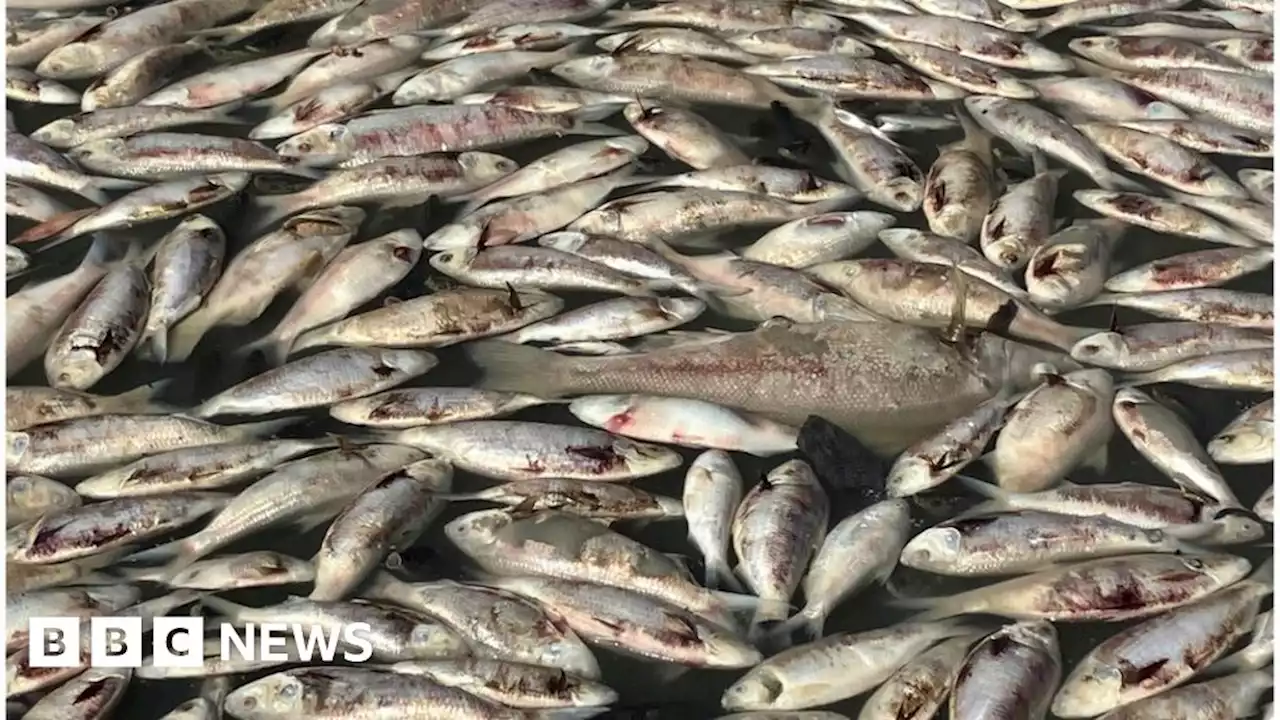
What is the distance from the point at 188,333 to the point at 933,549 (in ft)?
7.45

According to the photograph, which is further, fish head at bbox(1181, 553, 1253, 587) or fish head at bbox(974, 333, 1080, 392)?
fish head at bbox(974, 333, 1080, 392)

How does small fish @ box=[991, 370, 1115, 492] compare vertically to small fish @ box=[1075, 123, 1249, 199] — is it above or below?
below

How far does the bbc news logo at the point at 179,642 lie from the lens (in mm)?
2914

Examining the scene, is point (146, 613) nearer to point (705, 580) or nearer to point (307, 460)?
point (307, 460)

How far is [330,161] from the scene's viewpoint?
4.31 m

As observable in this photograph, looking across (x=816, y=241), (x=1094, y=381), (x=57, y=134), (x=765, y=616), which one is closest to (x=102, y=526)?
(x=765, y=616)

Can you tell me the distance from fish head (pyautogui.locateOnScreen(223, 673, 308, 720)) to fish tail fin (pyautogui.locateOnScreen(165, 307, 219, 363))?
3.98 ft

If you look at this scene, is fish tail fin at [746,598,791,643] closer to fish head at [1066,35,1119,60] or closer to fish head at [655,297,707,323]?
fish head at [655,297,707,323]

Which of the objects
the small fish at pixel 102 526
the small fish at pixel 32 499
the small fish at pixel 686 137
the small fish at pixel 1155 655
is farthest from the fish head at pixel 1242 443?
the small fish at pixel 32 499

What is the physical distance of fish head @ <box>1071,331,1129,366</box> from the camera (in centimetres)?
363

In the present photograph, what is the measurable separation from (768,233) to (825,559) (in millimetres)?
1339

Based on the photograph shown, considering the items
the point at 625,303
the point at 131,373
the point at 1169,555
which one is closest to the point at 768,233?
the point at 625,303

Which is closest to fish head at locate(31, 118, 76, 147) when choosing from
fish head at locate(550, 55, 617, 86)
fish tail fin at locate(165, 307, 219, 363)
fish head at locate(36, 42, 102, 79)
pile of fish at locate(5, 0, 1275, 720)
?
pile of fish at locate(5, 0, 1275, 720)

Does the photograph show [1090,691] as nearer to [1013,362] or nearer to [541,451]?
[1013,362]
